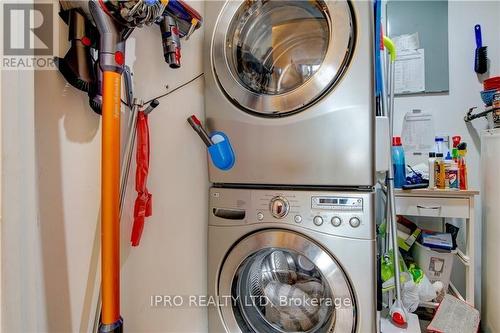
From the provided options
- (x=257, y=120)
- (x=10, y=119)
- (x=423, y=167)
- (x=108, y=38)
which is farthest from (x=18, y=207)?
(x=423, y=167)

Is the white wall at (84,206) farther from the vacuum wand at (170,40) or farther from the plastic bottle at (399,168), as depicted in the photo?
the plastic bottle at (399,168)

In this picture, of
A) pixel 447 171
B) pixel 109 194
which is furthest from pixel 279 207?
pixel 447 171

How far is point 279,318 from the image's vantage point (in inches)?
39.8

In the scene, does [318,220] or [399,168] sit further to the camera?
[399,168]

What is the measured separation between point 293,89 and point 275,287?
78cm

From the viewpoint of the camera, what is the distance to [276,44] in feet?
3.43

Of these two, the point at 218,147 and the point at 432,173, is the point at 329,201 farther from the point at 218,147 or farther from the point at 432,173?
the point at 432,173

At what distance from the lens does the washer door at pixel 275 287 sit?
0.88 metres

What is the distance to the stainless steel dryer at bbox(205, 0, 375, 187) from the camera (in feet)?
2.67

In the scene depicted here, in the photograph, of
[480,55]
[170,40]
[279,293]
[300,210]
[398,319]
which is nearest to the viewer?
[170,40]

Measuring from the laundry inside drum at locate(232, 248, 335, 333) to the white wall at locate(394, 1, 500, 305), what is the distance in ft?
4.25

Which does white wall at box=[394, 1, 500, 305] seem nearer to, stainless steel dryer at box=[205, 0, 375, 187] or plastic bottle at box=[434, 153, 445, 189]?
plastic bottle at box=[434, 153, 445, 189]

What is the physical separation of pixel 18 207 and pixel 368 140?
34.8 inches

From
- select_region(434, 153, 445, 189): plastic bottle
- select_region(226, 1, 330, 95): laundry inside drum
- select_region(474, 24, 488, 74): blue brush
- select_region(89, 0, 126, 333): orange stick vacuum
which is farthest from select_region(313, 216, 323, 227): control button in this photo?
select_region(474, 24, 488, 74): blue brush
